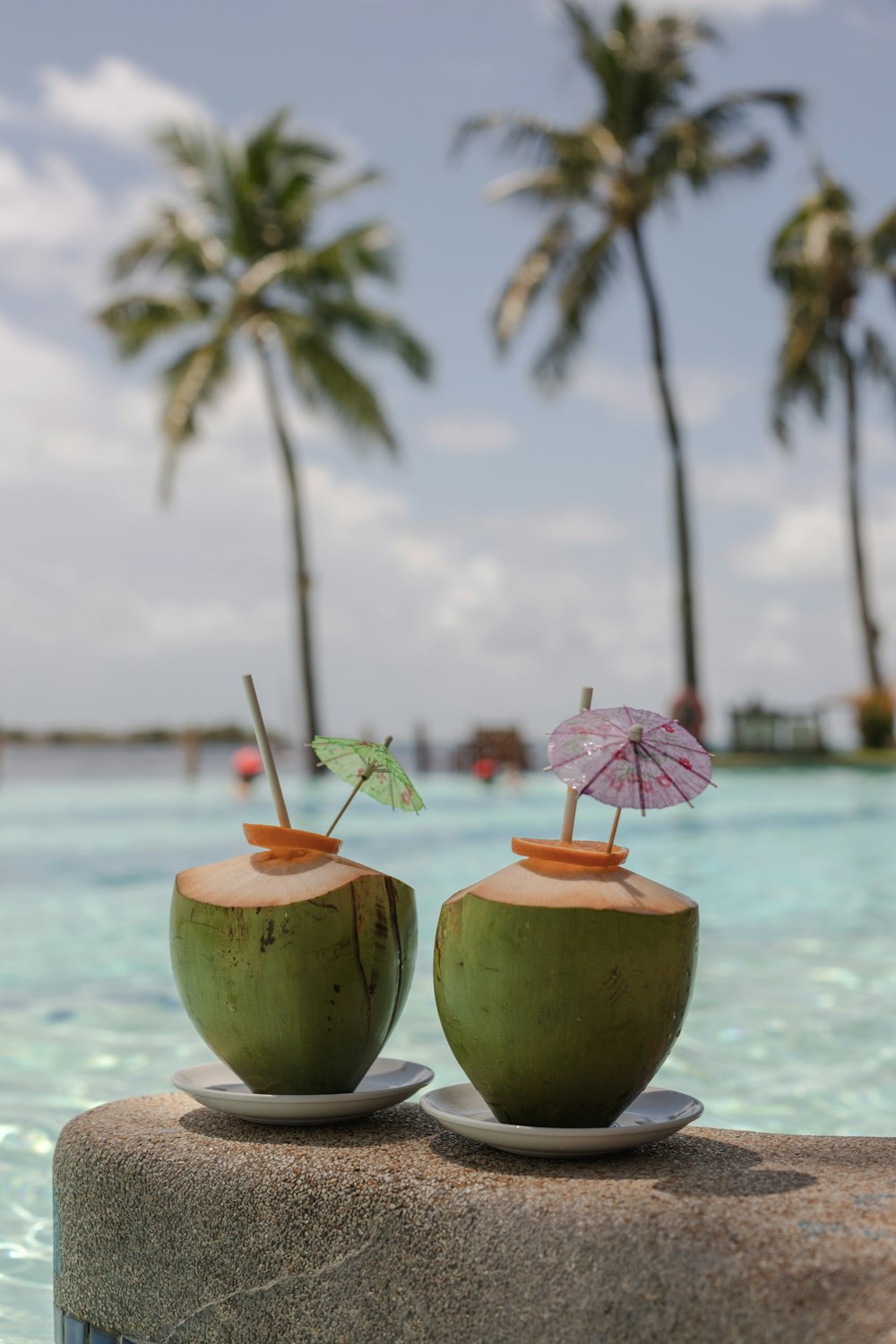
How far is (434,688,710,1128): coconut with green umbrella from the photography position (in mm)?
1659

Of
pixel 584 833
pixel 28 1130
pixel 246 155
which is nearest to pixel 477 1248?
pixel 28 1130

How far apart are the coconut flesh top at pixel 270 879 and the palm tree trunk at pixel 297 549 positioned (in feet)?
76.8

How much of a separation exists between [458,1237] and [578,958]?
0.37 metres

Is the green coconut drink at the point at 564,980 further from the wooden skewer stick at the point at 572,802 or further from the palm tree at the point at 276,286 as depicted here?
the palm tree at the point at 276,286

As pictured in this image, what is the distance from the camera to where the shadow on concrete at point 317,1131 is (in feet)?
5.86

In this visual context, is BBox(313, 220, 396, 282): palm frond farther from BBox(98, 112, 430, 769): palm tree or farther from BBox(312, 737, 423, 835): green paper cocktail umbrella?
BBox(312, 737, 423, 835): green paper cocktail umbrella

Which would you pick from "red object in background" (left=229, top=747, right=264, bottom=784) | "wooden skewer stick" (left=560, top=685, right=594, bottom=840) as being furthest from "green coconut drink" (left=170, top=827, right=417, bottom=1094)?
"red object in background" (left=229, top=747, right=264, bottom=784)

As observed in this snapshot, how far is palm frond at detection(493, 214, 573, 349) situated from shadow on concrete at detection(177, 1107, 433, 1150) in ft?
74.3

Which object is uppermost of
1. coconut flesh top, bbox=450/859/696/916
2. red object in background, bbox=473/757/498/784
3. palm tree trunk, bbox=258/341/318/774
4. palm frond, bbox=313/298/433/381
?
palm frond, bbox=313/298/433/381

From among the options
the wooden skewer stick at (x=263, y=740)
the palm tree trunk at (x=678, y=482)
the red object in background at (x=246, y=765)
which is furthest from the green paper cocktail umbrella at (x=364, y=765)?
the palm tree trunk at (x=678, y=482)

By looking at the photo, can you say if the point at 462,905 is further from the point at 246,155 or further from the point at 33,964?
the point at 246,155

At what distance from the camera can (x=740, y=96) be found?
23.1 meters

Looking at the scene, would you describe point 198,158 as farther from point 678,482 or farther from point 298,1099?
point 298,1099

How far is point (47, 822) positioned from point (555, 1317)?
15726 mm
